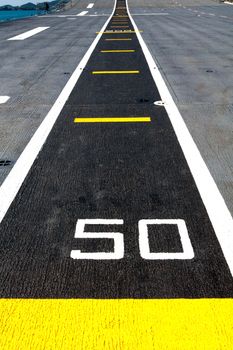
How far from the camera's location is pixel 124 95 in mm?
8836

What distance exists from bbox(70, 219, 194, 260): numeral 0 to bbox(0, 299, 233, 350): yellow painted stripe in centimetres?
55

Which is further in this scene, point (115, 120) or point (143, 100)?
point (143, 100)

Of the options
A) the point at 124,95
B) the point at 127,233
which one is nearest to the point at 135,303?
the point at 127,233

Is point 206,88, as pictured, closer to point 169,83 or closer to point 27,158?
point 169,83

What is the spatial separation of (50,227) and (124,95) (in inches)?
219

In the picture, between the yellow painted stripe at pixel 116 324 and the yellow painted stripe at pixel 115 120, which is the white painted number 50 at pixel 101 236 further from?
the yellow painted stripe at pixel 115 120

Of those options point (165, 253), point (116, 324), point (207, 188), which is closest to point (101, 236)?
point (165, 253)

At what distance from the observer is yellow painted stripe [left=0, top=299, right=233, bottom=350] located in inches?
103

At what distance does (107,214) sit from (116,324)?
1.53 metres

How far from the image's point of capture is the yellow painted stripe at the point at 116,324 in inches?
103

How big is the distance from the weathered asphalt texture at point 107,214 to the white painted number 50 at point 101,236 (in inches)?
2.4

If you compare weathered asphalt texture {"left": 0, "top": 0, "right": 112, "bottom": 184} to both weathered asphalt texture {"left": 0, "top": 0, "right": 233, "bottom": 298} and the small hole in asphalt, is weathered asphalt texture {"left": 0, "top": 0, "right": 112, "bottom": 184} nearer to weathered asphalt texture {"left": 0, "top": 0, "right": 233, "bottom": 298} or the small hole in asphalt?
weathered asphalt texture {"left": 0, "top": 0, "right": 233, "bottom": 298}

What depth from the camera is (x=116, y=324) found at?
9.04 ft

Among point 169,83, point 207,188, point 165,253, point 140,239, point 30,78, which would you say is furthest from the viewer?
point 30,78
